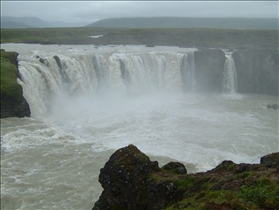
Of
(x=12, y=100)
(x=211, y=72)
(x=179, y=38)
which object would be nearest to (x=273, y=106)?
(x=211, y=72)

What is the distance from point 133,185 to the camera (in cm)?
953

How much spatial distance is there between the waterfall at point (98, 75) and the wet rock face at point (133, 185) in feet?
54.5

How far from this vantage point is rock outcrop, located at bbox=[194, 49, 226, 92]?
39.8 meters

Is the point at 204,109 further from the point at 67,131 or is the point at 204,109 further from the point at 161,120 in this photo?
the point at 67,131

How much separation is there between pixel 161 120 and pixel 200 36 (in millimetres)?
42992

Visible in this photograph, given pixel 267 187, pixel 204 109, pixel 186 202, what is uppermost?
pixel 267 187

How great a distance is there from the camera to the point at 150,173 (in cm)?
980

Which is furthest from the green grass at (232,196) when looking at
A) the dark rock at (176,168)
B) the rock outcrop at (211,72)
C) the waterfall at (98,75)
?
the rock outcrop at (211,72)

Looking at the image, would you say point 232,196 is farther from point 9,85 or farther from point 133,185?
point 9,85

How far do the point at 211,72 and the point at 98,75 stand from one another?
15523 millimetres

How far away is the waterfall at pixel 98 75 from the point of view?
27.4 metres

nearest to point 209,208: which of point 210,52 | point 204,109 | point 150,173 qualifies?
point 150,173

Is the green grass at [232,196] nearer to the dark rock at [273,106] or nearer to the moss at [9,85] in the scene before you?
the moss at [9,85]

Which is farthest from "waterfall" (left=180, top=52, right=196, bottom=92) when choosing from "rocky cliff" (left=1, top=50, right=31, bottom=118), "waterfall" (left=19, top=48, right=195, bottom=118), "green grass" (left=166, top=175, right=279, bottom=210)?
"green grass" (left=166, top=175, right=279, bottom=210)
